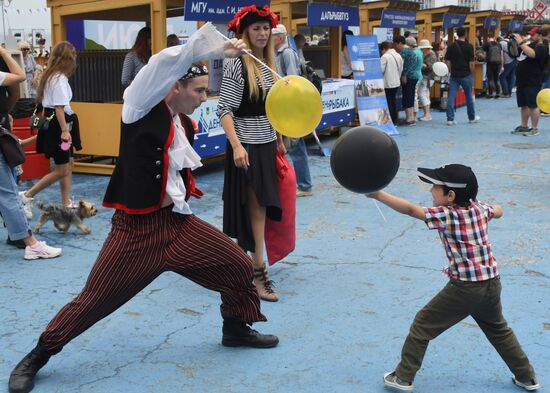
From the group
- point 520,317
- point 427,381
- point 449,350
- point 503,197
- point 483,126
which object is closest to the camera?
point 427,381

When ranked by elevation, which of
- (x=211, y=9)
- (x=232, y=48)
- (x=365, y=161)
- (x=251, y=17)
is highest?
(x=211, y=9)

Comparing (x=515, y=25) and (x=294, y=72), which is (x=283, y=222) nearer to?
(x=294, y=72)

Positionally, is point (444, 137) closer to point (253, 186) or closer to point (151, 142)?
point (253, 186)

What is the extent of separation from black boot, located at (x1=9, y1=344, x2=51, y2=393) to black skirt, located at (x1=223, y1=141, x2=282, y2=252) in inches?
64.8

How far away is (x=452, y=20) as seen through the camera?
18.7m

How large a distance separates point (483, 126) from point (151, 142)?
12037mm

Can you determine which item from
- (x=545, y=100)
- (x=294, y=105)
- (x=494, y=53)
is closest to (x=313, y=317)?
(x=294, y=105)

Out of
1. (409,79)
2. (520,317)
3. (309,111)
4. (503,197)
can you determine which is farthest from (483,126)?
(309,111)

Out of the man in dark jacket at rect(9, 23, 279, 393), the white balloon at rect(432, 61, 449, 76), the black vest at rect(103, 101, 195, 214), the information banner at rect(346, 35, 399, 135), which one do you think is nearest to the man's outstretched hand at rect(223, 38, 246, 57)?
the man in dark jacket at rect(9, 23, 279, 393)

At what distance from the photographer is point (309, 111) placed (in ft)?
12.1

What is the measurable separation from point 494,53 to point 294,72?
47.1 ft

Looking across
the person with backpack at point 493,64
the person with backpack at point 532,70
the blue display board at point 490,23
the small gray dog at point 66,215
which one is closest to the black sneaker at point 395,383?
the small gray dog at point 66,215

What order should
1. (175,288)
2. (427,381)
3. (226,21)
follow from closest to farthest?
(427,381), (175,288), (226,21)

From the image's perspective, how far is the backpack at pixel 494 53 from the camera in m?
19.6
